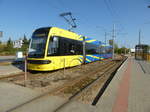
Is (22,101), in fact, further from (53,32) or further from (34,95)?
(53,32)

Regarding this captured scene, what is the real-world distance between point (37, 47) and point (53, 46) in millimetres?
1111

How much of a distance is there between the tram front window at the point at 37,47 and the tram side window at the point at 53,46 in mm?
400

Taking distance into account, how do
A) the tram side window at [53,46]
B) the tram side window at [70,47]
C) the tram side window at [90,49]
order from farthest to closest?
the tram side window at [90,49], the tram side window at [70,47], the tram side window at [53,46]

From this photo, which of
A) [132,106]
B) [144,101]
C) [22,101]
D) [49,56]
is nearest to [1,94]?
[22,101]

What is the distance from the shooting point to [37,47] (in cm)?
831

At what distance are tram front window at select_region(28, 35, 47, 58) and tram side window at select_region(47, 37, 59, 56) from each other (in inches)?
15.7

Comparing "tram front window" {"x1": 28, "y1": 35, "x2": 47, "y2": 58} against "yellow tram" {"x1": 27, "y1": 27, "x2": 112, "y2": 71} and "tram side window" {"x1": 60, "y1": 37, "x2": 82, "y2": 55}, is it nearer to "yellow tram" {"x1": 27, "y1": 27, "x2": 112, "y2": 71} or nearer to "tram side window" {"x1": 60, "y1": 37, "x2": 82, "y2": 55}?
"yellow tram" {"x1": 27, "y1": 27, "x2": 112, "y2": 71}

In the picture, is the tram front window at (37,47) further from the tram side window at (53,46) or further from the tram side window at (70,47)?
the tram side window at (70,47)

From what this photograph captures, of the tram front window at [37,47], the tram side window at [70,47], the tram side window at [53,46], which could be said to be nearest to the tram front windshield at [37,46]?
the tram front window at [37,47]

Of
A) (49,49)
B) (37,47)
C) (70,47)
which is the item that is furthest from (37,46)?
(70,47)

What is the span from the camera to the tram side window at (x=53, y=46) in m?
8.13

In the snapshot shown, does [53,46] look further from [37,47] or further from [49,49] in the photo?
[37,47]

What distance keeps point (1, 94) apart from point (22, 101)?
1175mm

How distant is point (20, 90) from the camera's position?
5.05 m
